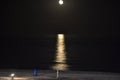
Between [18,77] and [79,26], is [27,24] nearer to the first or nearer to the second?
[79,26]

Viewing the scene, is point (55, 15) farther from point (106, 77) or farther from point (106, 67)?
point (106, 77)

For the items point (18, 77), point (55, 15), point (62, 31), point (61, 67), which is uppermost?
point (55, 15)

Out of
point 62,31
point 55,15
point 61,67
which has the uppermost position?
point 55,15

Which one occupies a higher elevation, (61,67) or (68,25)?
(68,25)

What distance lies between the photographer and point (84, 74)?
35562 millimetres

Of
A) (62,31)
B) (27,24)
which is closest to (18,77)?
(62,31)

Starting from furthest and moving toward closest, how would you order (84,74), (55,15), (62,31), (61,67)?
(55,15)
(62,31)
(61,67)
(84,74)

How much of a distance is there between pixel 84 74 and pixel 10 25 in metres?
162

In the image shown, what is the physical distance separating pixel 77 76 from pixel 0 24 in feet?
505

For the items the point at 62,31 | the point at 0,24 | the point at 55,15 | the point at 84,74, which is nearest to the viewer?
the point at 84,74

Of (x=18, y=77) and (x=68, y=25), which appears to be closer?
(x=18, y=77)

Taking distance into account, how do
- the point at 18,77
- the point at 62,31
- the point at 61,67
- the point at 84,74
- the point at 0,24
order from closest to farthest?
the point at 18,77
the point at 84,74
the point at 61,67
the point at 62,31
the point at 0,24

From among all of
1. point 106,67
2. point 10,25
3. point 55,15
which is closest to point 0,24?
point 10,25

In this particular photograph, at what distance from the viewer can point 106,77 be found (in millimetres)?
33812
